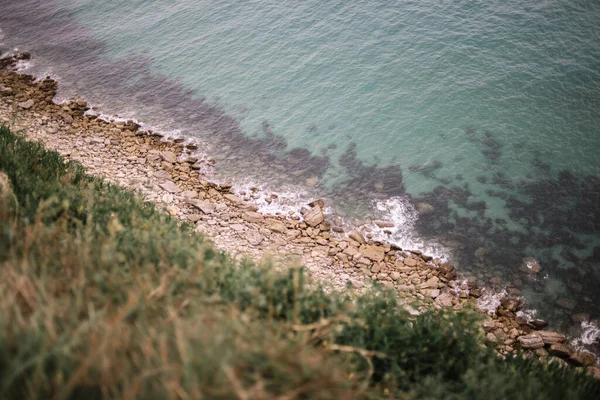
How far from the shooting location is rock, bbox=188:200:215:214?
1742cm

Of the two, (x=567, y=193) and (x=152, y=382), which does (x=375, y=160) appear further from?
(x=152, y=382)

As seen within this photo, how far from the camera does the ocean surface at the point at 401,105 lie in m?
16.8

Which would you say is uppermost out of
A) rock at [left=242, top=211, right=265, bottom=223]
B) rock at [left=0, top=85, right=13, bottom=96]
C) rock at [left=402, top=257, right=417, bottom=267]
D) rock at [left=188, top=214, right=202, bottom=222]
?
rock at [left=0, top=85, right=13, bottom=96]

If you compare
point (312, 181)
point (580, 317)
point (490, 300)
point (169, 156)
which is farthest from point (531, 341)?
point (169, 156)

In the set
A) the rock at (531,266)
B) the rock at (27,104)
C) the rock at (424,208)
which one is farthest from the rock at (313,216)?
the rock at (27,104)

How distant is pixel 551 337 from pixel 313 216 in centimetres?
1053

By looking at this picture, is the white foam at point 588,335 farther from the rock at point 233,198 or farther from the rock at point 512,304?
the rock at point 233,198

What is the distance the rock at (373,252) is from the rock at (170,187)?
9.73 meters

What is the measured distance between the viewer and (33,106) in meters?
23.4

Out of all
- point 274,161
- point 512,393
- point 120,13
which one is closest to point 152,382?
point 512,393

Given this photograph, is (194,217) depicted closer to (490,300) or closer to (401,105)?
(490,300)

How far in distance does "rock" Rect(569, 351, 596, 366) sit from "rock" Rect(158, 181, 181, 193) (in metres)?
17.9

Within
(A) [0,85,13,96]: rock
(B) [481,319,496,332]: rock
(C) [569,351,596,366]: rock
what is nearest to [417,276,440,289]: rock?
(B) [481,319,496,332]: rock

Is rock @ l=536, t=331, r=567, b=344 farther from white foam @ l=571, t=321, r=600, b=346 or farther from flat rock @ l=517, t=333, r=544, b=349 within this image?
white foam @ l=571, t=321, r=600, b=346
